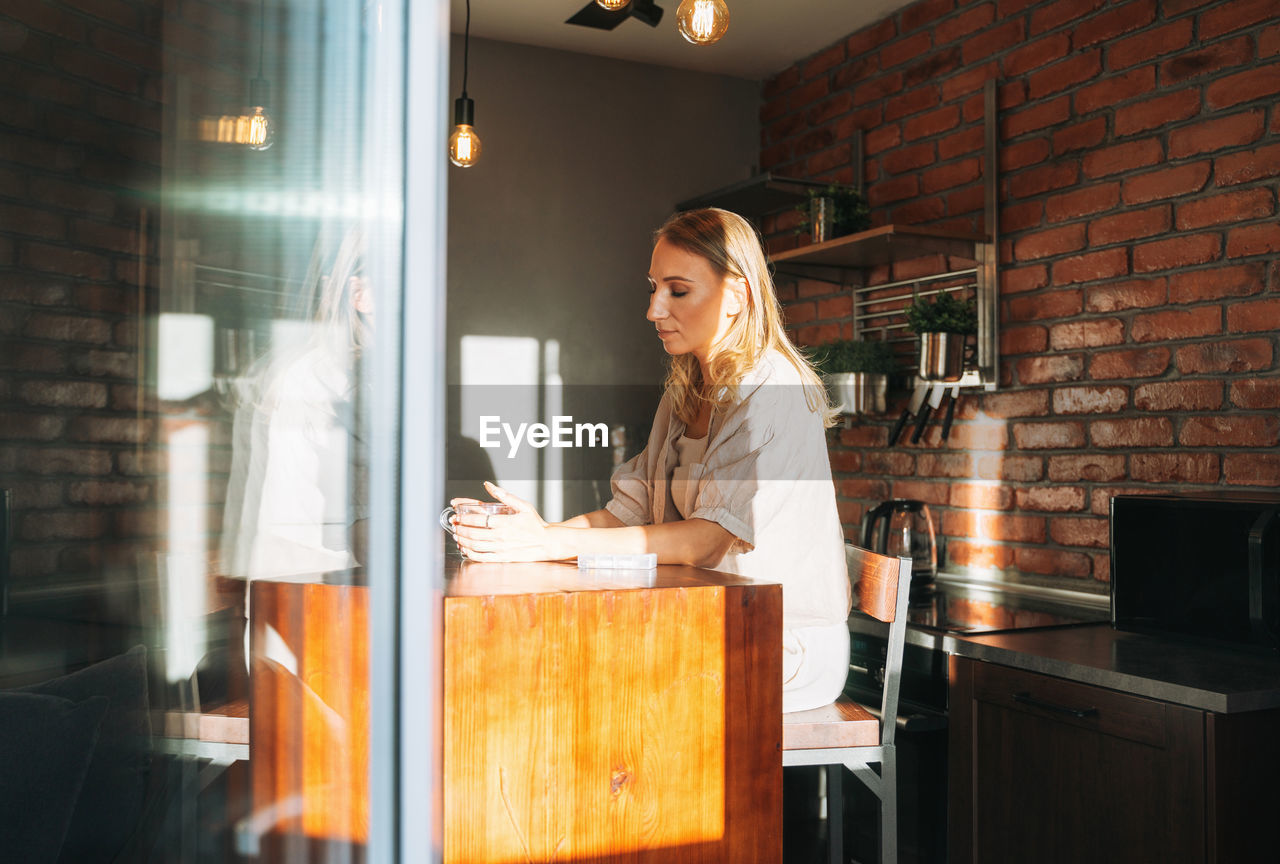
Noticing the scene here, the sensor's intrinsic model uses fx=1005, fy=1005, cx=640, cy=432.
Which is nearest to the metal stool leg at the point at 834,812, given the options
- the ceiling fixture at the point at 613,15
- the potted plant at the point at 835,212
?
the potted plant at the point at 835,212

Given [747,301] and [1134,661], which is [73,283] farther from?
[1134,661]

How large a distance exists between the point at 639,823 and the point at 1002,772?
1.04m

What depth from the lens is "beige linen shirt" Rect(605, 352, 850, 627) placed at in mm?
1289

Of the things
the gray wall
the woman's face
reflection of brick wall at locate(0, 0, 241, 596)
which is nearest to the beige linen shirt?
the woman's face

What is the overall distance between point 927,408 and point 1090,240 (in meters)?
0.53

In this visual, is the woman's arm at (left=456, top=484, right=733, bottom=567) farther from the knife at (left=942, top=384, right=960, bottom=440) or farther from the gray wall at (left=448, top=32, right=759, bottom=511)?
the gray wall at (left=448, top=32, right=759, bottom=511)

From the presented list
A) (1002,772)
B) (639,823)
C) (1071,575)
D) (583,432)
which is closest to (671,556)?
(639,823)

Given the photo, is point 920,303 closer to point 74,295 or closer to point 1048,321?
point 1048,321

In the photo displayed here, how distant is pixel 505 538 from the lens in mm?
1143

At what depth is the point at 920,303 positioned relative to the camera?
7.79 ft

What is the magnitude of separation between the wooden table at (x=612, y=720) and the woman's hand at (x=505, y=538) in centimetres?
24

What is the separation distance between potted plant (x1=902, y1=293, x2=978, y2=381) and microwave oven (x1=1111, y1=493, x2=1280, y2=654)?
63cm

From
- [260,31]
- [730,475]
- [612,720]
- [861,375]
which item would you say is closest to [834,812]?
[730,475]

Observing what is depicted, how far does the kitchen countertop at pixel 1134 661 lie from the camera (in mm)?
1334
